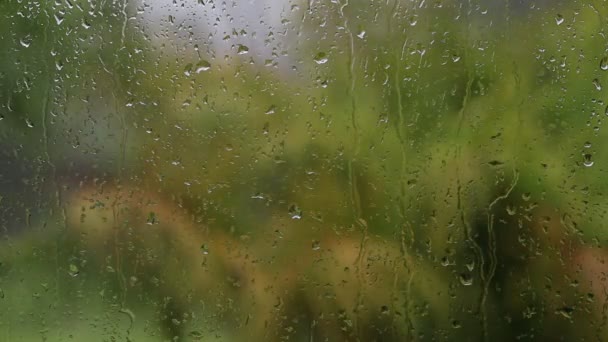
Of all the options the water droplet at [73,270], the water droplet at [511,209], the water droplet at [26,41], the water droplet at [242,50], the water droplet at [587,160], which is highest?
the water droplet at [242,50]

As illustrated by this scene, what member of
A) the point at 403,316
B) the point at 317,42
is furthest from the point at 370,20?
the point at 403,316

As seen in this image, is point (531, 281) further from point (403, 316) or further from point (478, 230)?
point (403, 316)

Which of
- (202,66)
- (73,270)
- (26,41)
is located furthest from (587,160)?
(26,41)

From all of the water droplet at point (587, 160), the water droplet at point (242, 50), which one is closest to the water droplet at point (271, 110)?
the water droplet at point (242, 50)

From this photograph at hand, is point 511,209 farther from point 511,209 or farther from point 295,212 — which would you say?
point 295,212

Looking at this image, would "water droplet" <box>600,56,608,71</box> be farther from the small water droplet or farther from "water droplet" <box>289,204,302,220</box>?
"water droplet" <box>289,204,302,220</box>

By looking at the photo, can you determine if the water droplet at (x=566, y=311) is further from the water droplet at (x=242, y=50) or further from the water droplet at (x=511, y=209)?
the water droplet at (x=242, y=50)
